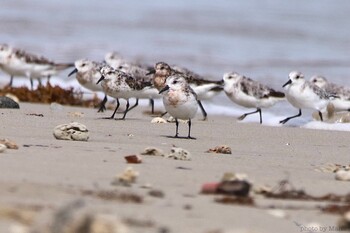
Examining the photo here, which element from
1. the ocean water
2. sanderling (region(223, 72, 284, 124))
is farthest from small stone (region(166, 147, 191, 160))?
sanderling (region(223, 72, 284, 124))

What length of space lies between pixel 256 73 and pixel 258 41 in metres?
4.56

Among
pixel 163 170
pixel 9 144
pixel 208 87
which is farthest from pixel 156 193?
pixel 208 87

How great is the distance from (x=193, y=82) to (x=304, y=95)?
1377mm

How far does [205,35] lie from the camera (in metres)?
20.8

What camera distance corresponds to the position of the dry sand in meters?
4.42

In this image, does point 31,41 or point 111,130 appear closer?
point 111,130

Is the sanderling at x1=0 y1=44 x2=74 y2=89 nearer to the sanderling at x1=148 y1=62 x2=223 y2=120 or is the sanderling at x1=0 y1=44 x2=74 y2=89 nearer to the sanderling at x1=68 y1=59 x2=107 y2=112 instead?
the sanderling at x1=68 y1=59 x2=107 y2=112

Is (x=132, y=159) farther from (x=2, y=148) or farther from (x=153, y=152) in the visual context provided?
(x=2, y=148)

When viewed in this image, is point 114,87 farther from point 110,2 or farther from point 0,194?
point 110,2

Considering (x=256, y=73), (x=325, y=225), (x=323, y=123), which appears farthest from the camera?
(x=256, y=73)

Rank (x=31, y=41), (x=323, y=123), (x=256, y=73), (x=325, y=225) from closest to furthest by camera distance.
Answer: (x=325, y=225) < (x=323, y=123) < (x=256, y=73) < (x=31, y=41)

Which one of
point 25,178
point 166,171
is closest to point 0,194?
point 25,178

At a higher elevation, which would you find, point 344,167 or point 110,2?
point 110,2

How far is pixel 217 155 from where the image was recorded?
22.5 ft
